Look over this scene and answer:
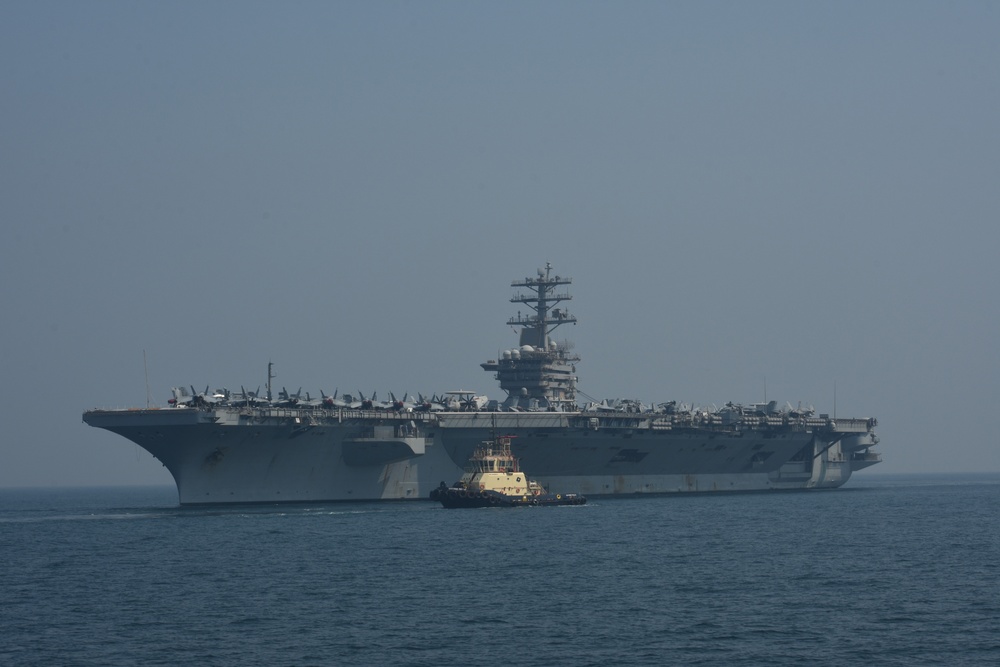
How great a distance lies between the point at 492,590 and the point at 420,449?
22.7 meters

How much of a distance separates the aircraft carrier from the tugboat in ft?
3.10

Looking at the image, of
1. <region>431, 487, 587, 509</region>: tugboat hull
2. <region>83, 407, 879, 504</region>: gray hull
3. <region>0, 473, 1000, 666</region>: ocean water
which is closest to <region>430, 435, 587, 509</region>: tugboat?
<region>431, 487, 587, 509</region>: tugboat hull

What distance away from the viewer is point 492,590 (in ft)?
95.9

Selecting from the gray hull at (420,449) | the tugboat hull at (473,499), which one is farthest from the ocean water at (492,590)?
the gray hull at (420,449)

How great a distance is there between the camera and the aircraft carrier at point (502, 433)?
47281 millimetres

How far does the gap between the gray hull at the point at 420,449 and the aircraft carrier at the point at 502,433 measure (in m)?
0.06

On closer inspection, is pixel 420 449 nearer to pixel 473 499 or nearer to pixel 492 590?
pixel 473 499

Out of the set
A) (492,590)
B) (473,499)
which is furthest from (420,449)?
(492,590)

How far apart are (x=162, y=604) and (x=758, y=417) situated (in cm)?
4337

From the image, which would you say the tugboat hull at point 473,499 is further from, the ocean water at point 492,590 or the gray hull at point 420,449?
the gray hull at point 420,449

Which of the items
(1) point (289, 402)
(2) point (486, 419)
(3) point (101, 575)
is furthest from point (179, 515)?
(3) point (101, 575)

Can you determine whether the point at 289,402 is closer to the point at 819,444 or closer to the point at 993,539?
the point at 993,539

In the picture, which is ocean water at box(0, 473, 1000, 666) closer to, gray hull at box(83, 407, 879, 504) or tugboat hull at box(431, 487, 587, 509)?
tugboat hull at box(431, 487, 587, 509)

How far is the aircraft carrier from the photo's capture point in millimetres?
47281
